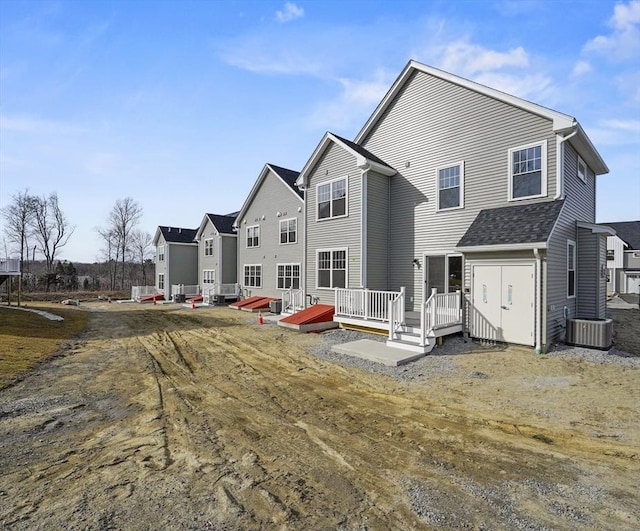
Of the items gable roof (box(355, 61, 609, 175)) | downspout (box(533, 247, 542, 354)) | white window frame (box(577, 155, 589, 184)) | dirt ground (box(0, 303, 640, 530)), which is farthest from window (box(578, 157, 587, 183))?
dirt ground (box(0, 303, 640, 530))

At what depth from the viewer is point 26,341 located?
1084 cm

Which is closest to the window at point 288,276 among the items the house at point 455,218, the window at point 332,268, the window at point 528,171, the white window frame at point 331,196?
the house at point 455,218

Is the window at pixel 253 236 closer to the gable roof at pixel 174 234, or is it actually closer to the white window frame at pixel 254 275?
the white window frame at pixel 254 275

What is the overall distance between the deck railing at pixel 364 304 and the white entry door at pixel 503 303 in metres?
2.53

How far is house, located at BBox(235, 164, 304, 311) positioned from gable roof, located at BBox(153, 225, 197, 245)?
984 centimetres

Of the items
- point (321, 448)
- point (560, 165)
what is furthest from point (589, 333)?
point (321, 448)

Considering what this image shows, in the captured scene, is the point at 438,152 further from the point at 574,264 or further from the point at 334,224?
the point at 574,264

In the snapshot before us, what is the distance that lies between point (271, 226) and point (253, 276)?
12.5 ft

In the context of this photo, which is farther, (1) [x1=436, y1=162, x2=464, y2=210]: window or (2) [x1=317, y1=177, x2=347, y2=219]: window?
(2) [x1=317, y1=177, x2=347, y2=219]: window

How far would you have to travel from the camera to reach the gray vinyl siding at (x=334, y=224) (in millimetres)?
13883

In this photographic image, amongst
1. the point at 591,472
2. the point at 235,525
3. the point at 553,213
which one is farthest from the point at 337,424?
the point at 553,213

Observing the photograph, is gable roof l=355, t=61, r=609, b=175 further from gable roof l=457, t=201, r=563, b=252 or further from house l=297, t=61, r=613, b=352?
gable roof l=457, t=201, r=563, b=252

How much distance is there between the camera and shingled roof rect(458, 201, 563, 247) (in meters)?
9.48

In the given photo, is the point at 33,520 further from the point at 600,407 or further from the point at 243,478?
the point at 600,407
